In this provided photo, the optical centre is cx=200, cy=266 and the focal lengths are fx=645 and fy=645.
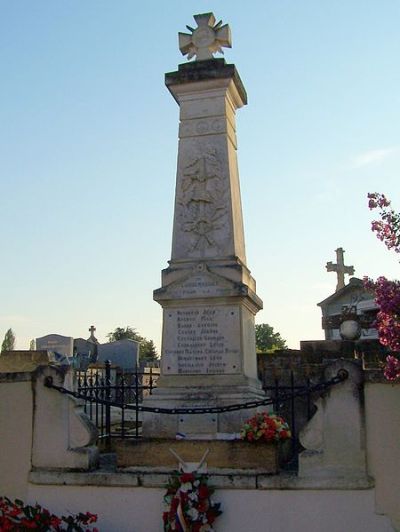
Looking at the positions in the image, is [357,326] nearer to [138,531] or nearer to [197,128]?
[197,128]

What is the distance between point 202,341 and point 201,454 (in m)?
1.68

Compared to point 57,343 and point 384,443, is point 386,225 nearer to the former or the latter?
point 384,443

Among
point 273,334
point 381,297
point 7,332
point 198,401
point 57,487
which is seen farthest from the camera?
point 273,334

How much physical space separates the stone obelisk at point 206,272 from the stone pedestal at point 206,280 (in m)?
0.01

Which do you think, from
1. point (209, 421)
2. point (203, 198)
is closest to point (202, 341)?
point (209, 421)

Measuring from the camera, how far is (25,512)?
19.2 feet

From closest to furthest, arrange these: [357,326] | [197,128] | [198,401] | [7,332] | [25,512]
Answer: [25,512], [198,401], [197,128], [357,326], [7,332]

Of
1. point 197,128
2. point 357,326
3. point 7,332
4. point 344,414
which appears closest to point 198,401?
point 344,414

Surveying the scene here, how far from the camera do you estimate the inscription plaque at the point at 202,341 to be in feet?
24.5

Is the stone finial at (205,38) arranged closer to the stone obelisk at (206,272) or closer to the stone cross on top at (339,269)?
the stone obelisk at (206,272)

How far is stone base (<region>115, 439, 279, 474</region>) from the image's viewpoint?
6.05m

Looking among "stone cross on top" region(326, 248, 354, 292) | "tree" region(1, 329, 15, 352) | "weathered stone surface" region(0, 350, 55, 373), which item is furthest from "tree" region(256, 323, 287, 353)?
"weathered stone surface" region(0, 350, 55, 373)

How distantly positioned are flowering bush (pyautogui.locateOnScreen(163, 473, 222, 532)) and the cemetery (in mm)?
13

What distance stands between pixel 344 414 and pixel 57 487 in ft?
9.61
